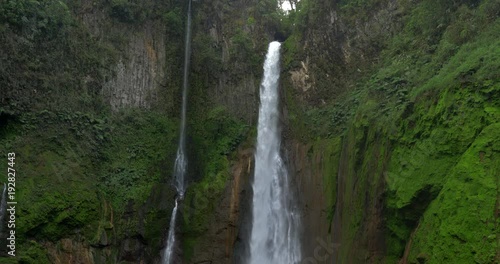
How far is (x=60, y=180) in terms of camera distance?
600 inches

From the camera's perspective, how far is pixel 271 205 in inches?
667

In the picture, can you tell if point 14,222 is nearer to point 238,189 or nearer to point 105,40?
A: point 238,189

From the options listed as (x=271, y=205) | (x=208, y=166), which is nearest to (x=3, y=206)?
(x=208, y=166)

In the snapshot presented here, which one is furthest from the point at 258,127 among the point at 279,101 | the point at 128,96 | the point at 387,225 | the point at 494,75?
the point at 494,75

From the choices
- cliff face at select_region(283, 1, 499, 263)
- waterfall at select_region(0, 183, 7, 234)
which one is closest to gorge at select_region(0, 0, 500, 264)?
cliff face at select_region(283, 1, 499, 263)

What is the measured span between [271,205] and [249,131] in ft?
13.0

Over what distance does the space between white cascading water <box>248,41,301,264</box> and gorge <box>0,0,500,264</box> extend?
0.06 meters

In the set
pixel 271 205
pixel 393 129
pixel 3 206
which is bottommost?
pixel 3 206

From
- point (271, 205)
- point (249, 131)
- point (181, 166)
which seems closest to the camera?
point (271, 205)

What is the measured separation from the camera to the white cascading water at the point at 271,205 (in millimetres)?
15969

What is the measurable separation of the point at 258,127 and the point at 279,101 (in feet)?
5.30

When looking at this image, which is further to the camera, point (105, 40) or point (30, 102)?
point (105, 40)

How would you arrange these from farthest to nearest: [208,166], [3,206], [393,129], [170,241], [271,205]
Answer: [208,166] < [271,205] < [170,241] < [3,206] < [393,129]

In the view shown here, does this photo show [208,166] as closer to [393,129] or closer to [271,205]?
[271,205]
